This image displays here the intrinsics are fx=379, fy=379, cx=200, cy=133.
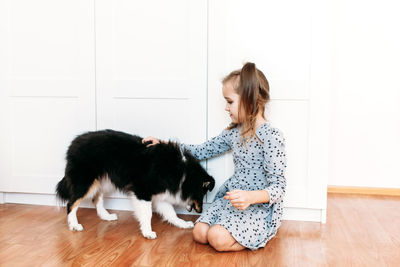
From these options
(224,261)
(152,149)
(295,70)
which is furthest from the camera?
(295,70)

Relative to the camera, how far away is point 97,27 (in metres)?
2.16

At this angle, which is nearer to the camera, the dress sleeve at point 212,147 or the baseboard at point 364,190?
the dress sleeve at point 212,147

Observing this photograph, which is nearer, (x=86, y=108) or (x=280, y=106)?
(x=280, y=106)

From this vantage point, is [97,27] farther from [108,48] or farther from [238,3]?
[238,3]

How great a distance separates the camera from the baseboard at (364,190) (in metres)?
2.77

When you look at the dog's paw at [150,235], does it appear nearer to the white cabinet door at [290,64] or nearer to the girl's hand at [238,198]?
the girl's hand at [238,198]

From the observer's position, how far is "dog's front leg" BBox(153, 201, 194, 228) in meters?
1.99

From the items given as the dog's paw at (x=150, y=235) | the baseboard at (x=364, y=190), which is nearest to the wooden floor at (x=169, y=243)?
the dog's paw at (x=150, y=235)

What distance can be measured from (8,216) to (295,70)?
5.82ft

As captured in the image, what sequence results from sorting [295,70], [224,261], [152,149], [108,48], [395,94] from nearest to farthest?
1. [224,261]
2. [152,149]
3. [295,70]
4. [108,48]
5. [395,94]

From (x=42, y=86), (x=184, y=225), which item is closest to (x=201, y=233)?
(x=184, y=225)

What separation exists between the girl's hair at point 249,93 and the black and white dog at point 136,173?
331 mm

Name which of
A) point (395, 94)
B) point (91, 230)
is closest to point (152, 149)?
point (91, 230)

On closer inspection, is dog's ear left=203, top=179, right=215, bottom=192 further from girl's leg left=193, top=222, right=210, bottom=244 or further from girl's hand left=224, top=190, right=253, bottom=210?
girl's hand left=224, top=190, right=253, bottom=210
